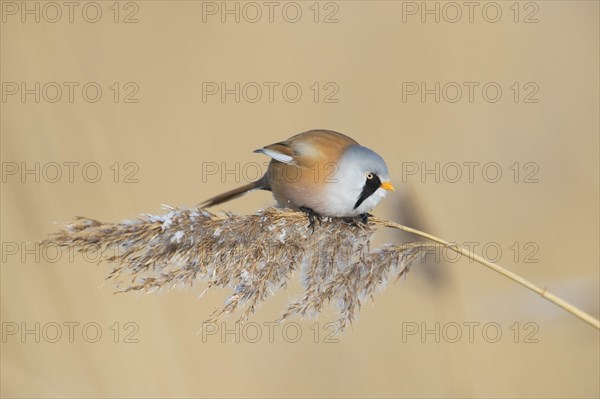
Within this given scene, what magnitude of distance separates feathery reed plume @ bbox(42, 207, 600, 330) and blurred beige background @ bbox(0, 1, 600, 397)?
1.37 ft

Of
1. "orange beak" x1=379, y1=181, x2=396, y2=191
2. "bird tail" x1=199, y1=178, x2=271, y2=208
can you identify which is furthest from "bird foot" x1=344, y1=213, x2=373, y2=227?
"bird tail" x1=199, y1=178, x2=271, y2=208

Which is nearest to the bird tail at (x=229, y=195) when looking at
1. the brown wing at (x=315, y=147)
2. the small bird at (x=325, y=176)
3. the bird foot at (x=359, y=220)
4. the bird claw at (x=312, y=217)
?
the small bird at (x=325, y=176)

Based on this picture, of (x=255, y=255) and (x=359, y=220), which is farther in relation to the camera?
(x=359, y=220)

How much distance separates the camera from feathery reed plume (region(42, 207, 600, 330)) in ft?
5.42

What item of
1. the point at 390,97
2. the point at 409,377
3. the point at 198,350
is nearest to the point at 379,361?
the point at 409,377

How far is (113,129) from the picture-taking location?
127 inches

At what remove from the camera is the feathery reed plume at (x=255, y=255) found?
1653 millimetres

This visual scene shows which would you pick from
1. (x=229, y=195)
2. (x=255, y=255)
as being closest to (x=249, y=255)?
(x=255, y=255)

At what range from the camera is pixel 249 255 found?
1.90m

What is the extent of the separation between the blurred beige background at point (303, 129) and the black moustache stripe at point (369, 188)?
0.11m

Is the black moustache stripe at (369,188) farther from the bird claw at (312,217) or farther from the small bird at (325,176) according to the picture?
the bird claw at (312,217)

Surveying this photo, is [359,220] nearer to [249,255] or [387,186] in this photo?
[387,186]

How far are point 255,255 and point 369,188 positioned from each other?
0.77 meters

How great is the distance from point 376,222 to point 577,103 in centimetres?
194
